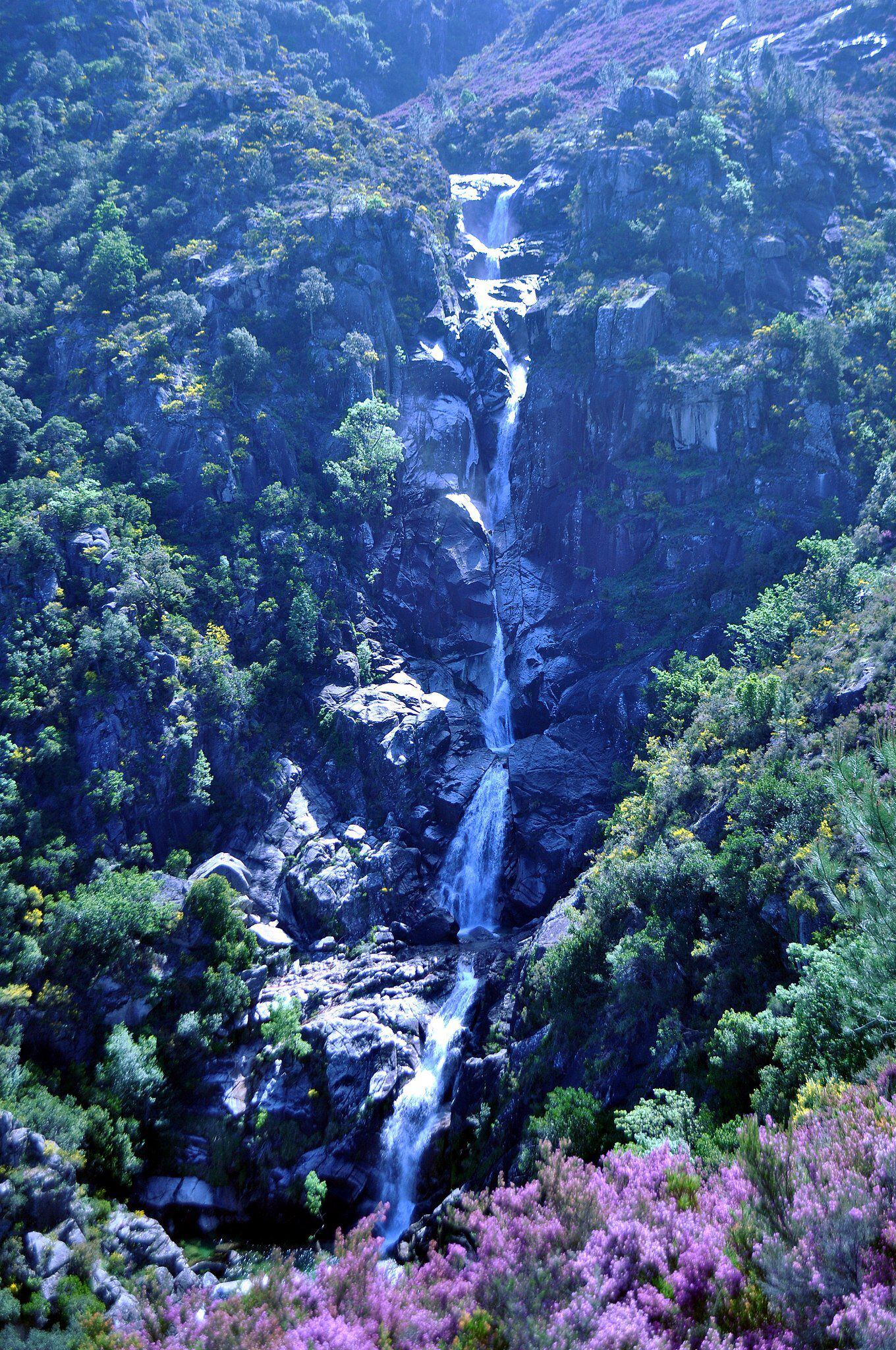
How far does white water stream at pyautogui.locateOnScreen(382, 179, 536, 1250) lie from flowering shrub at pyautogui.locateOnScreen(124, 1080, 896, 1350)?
13094 millimetres

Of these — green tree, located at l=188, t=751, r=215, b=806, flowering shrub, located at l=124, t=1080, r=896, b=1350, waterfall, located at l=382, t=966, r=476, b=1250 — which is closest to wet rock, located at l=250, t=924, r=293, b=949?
green tree, located at l=188, t=751, r=215, b=806

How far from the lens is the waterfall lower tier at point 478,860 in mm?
34781

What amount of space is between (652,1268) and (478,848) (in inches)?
1045

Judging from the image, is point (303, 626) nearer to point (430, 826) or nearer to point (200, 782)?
point (200, 782)

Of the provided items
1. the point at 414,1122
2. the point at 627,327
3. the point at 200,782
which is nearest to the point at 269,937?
the point at 200,782

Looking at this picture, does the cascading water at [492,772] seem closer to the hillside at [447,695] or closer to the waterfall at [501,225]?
the hillside at [447,695]

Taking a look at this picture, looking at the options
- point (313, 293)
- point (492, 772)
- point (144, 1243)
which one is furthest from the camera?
point (313, 293)

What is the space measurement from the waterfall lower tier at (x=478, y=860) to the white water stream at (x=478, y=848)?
0.03m

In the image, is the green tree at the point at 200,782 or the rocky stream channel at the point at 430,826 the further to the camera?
the green tree at the point at 200,782

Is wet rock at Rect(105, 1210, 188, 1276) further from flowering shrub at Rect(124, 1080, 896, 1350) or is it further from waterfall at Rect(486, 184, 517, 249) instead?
waterfall at Rect(486, 184, 517, 249)

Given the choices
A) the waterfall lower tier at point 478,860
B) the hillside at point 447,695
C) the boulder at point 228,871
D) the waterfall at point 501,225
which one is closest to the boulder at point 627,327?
the hillside at point 447,695

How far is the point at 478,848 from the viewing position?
118ft

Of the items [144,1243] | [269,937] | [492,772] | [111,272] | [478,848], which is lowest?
[144,1243]

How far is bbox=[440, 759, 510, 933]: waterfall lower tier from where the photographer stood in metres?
34.8
